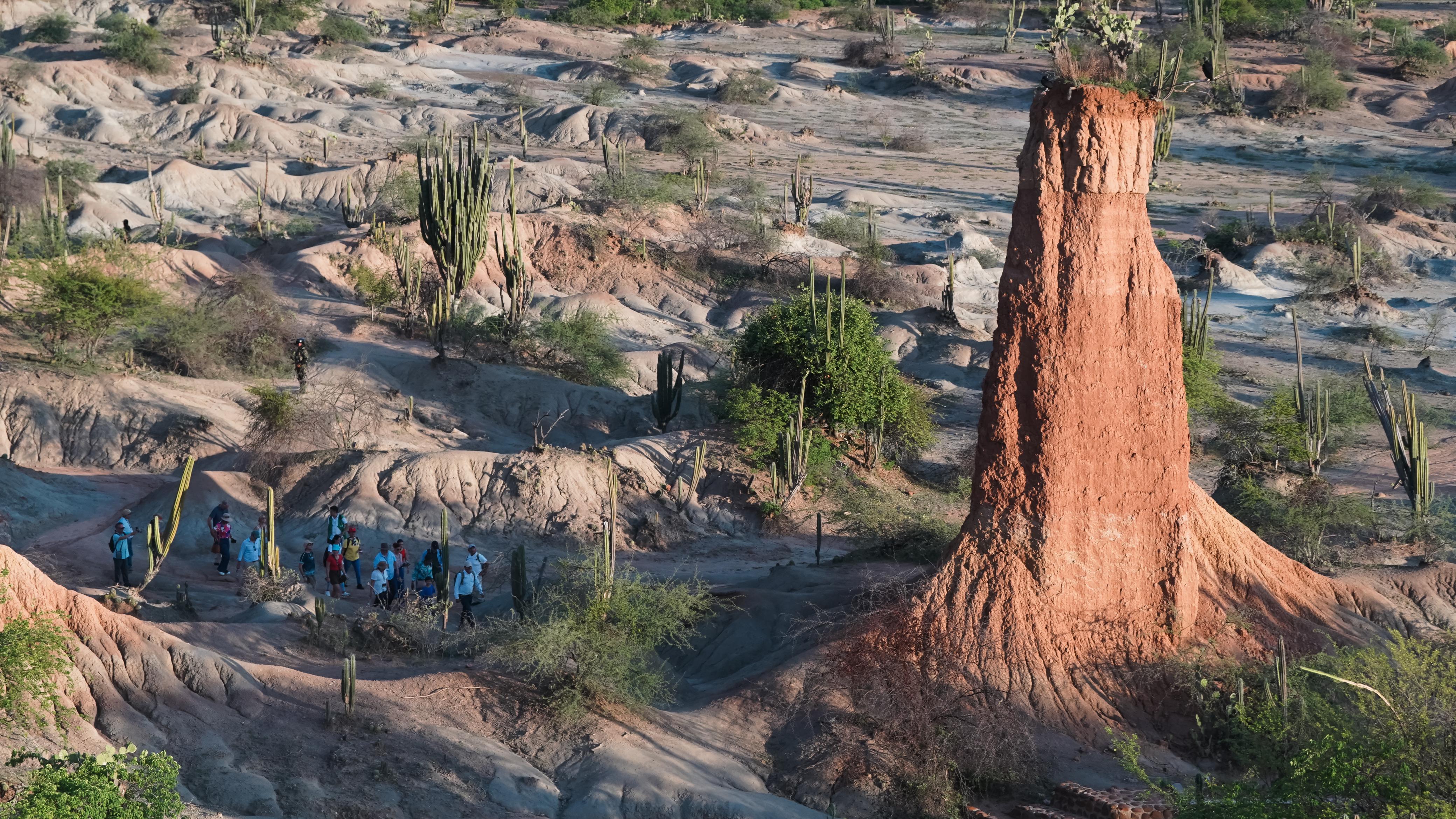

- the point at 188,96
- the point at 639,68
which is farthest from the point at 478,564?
the point at 639,68

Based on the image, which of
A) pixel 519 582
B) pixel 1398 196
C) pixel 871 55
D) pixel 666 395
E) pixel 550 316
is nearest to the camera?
pixel 519 582

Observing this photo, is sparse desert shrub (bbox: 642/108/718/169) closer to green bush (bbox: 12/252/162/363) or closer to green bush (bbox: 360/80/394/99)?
green bush (bbox: 360/80/394/99)

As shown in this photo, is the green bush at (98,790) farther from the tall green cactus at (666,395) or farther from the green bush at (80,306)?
the green bush at (80,306)

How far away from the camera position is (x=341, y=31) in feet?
174

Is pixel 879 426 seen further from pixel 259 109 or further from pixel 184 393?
pixel 259 109

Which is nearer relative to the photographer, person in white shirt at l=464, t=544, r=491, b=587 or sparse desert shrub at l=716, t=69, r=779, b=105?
person in white shirt at l=464, t=544, r=491, b=587

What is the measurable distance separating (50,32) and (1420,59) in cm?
4630

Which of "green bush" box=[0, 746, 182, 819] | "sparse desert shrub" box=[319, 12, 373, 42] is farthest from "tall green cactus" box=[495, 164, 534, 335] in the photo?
"sparse desert shrub" box=[319, 12, 373, 42]

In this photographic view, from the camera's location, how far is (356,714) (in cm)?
1337

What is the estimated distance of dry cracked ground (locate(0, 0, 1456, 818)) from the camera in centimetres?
1338

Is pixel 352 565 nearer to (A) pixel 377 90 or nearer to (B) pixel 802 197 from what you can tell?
(B) pixel 802 197

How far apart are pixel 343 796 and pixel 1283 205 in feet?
115

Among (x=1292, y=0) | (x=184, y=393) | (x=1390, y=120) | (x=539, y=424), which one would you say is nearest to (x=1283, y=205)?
(x=1390, y=120)

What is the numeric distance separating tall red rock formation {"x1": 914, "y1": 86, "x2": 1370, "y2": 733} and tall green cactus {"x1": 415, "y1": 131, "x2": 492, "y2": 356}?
1429 centimetres
